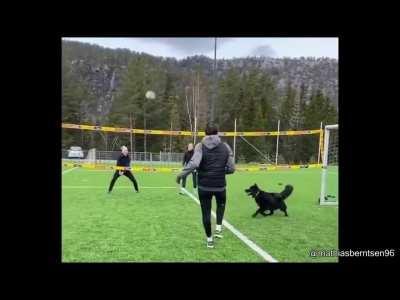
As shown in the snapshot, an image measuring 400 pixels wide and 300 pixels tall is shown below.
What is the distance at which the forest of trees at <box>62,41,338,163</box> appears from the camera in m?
43.3

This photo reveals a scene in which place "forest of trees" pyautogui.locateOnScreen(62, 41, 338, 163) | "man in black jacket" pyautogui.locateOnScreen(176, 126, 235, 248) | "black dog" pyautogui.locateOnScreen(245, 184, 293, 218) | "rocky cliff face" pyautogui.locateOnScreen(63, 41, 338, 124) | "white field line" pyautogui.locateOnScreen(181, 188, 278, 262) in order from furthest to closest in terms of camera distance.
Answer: "rocky cliff face" pyautogui.locateOnScreen(63, 41, 338, 124), "forest of trees" pyautogui.locateOnScreen(62, 41, 338, 163), "black dog" pyautogui.locateOnScreen(245, 184, 293, 218), "man in black jacket" pyautogui.locateOnScreen(176, 126, 235, 248), "white field line" pyautogui.locateOnScreen(181, 188, 278, 262)

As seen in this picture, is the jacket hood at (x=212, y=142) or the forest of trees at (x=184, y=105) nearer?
the jacket hood at (x=212, y=142)

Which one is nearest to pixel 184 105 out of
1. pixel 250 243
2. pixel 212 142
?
pixel 250 243

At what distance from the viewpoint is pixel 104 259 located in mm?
5438

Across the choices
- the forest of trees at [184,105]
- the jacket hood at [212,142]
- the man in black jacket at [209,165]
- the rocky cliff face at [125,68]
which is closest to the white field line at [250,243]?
the man in black jacket at [209,165]

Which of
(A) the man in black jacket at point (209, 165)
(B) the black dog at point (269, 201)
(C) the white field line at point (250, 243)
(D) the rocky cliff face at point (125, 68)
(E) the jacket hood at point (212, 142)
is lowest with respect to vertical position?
(C) the white field line at point (250, 243)

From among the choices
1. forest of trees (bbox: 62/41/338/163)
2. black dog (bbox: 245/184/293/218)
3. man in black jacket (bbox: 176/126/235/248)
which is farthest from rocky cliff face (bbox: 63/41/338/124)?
man in black jacket (bbox: 176/126/235/248)

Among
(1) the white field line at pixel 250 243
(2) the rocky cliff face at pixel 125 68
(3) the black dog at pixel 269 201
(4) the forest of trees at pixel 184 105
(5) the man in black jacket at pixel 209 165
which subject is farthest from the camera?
(2) the rocky cliff face at pixel 125 68

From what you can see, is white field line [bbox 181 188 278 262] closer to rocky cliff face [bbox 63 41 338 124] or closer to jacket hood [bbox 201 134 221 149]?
jacket hood [bbox 201 134 221 149]

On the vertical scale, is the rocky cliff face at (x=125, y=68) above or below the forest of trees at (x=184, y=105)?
above

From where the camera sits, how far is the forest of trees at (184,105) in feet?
142

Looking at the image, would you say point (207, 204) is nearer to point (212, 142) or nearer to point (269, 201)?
point (212, 142)

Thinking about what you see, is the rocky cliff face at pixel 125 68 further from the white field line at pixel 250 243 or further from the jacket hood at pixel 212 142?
the jacket hood at pixel 212 142

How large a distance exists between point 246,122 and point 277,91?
11156mm
